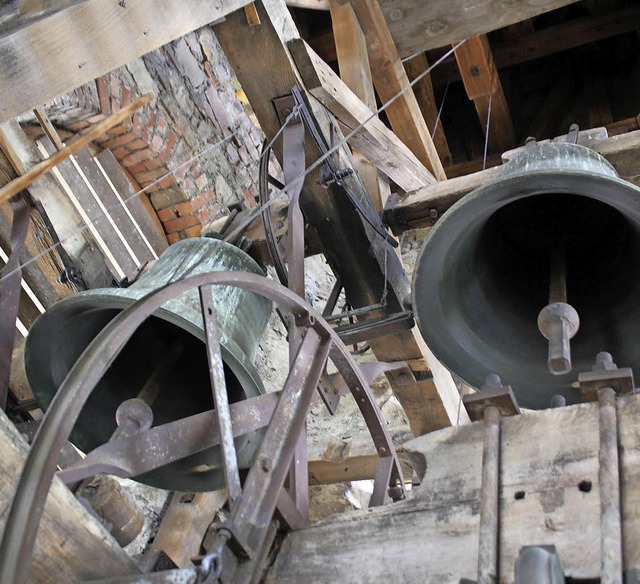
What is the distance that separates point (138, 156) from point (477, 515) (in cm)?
343

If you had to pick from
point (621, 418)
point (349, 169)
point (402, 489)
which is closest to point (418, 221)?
point (349, 169)

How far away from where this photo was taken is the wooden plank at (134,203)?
14.3 feet

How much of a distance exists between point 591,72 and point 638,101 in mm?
417

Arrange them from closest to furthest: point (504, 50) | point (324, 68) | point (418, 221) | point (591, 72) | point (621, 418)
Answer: point (621, 418) < point (324, 68) < point (418, 221) < point (504, 50) < point (591, 72)

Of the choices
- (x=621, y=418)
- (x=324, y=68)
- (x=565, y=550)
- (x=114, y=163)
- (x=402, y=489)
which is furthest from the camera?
(x=114, y=163)

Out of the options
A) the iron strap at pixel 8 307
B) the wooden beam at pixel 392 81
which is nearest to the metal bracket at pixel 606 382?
the iron strap at pixel 8 307

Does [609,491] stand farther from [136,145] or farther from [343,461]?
[136,145]

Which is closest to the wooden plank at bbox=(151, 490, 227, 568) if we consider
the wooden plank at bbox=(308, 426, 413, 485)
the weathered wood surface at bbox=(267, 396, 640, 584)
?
the wooden plank at bbox=(308, 426, 413, 485)

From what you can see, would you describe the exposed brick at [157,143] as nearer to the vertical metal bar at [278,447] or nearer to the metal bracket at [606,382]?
the vertical metal bar at [278,447]

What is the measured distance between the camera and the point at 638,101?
18.3 ft

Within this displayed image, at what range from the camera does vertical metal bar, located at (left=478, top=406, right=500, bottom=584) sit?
137cm

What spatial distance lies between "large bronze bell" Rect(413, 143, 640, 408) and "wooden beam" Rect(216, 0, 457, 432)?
43 cm

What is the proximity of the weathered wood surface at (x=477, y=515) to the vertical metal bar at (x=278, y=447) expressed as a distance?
10 centimetres

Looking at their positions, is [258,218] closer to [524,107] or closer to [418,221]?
[418,221]
